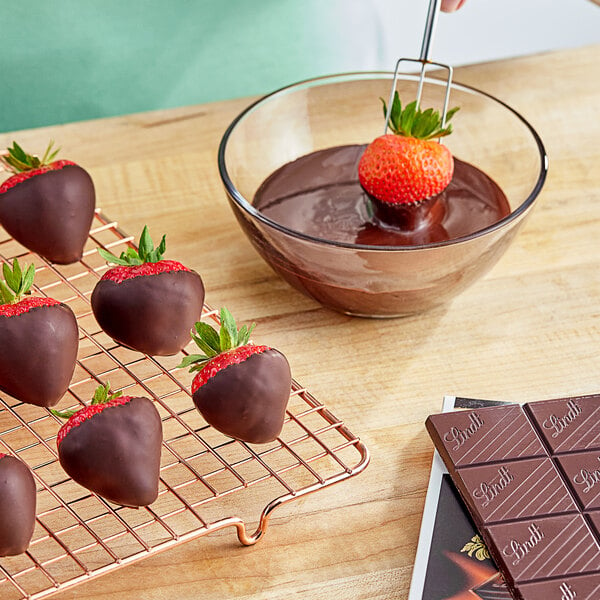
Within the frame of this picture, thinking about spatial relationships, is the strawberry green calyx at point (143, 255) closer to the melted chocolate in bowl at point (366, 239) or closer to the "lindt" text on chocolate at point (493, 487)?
the melted chocolate in bowl at point (366, 239)

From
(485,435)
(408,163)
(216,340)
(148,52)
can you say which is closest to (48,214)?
(216,340)

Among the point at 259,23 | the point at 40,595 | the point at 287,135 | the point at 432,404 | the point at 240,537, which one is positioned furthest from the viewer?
the point at 259,23

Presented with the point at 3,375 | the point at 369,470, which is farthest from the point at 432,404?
the point at 3,375

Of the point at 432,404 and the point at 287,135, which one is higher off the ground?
the point at 287,135

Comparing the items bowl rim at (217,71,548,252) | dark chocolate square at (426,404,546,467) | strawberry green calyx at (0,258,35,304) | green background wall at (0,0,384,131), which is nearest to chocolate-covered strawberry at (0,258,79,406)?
strawberry green calyx at (0,258,35,304)

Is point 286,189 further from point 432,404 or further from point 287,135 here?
point 432,404
